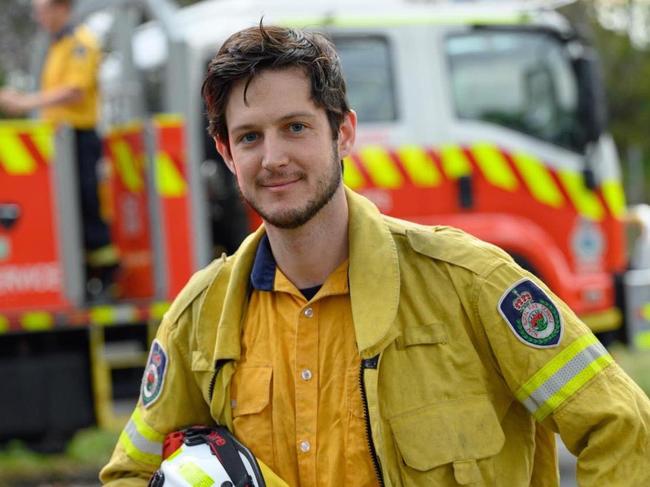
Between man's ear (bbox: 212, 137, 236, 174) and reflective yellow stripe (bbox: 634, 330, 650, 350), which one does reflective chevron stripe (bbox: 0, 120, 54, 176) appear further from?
man's ear (bbox: 212, 137, 236, 174)

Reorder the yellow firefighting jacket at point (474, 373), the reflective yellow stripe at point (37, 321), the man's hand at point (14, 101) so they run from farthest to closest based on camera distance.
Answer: the man's hand at point (14, 101) < the reflective yellow stripe at point (37, 321) < the yellow firefighting jacket at point (474, 373)

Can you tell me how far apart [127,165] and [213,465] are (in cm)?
468

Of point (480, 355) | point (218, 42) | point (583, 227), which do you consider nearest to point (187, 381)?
point (480, 355)

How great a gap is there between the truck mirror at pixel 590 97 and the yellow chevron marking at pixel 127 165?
2.76 metres

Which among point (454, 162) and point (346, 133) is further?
point (454, 162)

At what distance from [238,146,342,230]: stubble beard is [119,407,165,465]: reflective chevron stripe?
547mm

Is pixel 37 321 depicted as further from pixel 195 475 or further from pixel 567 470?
pixel 195 475

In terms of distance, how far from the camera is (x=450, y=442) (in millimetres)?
2281

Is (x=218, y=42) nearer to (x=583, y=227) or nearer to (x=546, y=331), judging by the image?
(x=583, y=227)

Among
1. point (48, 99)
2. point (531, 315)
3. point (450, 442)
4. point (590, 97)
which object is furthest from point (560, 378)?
point (590, 97)

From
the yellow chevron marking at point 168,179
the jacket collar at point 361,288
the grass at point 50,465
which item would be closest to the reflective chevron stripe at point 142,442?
the jacket collar at point 361,288

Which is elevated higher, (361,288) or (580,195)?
(361,288)

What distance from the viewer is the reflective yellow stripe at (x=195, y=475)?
2.32 meters

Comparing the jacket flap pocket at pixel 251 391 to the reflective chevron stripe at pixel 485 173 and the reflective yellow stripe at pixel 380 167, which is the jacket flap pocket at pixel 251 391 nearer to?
the reflective chevron stripe at pixel 485 173
